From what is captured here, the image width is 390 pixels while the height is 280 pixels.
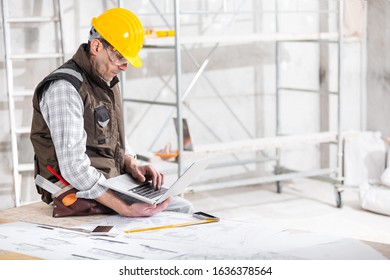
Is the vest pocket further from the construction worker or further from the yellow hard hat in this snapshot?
the yellow hard hat

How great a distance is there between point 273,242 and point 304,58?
3.81m

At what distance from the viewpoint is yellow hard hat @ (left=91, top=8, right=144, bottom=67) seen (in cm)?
281

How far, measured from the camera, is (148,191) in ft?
9.45

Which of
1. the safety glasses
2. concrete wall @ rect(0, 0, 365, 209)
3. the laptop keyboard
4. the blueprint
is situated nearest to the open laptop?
the laptop keyboard

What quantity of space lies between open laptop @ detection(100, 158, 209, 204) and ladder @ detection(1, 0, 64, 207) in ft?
6.76

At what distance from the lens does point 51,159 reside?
2795 mm

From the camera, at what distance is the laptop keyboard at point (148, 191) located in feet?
9.23

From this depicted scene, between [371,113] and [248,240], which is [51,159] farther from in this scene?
[371,113]

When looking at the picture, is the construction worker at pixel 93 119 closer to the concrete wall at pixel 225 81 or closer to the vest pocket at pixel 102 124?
the vest pocket at pixel 102 124

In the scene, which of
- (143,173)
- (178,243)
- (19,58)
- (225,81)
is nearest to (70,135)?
(143,173)

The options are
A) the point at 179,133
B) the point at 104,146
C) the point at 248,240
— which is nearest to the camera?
the point at 248,240

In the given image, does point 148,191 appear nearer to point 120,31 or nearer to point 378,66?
point 120,31

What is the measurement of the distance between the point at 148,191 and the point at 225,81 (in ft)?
9.39
